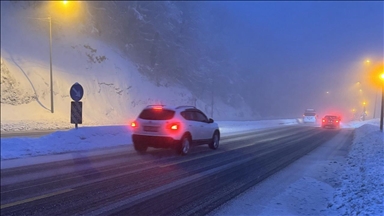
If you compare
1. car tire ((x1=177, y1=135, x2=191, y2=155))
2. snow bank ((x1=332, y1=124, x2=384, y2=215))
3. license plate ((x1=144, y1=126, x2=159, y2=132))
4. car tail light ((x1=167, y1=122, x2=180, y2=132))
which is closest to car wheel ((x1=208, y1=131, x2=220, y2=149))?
car tire ((x1=177, y1=135, x2=191, y2=155))

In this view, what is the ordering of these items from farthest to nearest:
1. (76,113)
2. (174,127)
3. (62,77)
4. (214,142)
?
(62,77) < (214,142) < (76,113) < (174,127)

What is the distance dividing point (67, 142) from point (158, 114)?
386cm

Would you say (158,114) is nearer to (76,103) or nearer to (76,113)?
(76,103)

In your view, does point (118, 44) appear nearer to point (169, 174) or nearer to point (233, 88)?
point (233, 88)

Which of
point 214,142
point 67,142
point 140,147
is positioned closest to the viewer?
point 140,147

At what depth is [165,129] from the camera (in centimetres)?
1080

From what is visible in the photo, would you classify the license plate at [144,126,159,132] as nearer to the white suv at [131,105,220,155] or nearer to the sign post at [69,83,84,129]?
the white suv at [131,105,220,155]

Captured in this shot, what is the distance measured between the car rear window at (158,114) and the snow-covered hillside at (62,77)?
990cm

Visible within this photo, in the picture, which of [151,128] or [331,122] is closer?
[151,128]

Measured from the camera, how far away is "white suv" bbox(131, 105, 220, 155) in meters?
10.8

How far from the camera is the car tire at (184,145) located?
36.2ft

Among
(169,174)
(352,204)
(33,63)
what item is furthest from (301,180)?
(33,63)

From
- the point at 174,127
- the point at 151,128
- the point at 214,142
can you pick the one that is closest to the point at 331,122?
the point at 214,142

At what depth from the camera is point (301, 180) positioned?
7.75m
